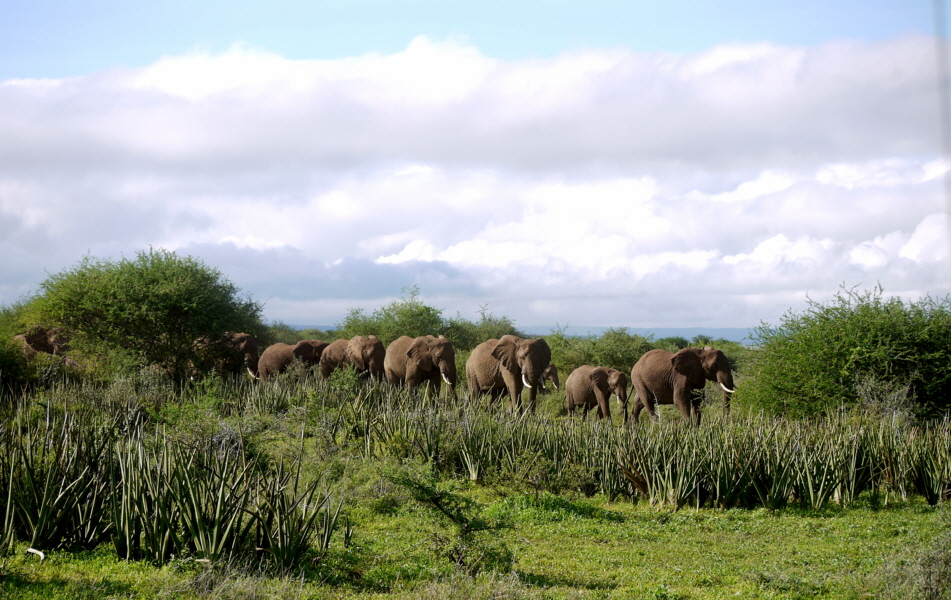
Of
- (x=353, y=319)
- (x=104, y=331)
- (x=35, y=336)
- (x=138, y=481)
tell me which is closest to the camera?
(x=138, y=481)

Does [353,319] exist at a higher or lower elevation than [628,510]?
higher

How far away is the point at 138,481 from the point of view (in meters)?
6.46

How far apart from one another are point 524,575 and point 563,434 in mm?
5358

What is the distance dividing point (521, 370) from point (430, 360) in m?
3.34

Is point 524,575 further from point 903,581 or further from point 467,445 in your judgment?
point 467,445

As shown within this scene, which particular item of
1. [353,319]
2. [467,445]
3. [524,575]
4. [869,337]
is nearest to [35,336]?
[353,319]

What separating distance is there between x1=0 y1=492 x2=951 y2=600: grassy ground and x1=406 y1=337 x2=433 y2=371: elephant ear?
32.0 ft

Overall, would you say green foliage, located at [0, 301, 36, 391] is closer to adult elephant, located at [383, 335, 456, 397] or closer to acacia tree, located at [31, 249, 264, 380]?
acacia tree, located at [31, 249, 264, 380]

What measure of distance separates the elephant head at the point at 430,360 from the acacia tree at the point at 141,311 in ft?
20.0

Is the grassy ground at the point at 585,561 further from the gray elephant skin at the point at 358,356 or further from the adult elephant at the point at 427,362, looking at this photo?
the gray elephant skin at the point at 358,356

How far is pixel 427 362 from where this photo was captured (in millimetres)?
20250

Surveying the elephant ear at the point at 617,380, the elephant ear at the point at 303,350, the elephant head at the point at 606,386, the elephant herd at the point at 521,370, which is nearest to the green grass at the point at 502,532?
the elephant herd at the point at 521,370

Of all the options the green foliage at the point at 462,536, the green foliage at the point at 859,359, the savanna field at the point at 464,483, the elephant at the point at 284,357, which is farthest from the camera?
the elephant at the point at 284,357

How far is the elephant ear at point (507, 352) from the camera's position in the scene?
1795cm
